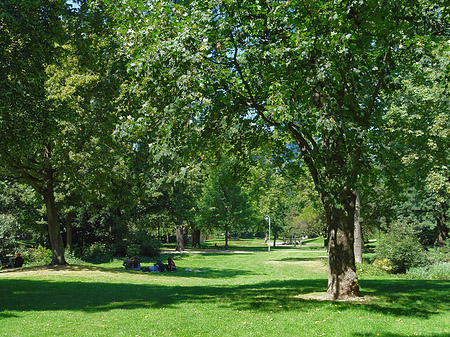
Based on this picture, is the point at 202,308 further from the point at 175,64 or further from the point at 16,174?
the point at 16,174

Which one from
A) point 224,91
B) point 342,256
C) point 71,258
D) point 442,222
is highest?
point 224,91

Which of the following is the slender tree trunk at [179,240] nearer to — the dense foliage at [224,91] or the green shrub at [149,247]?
the green shrub at [149,247]

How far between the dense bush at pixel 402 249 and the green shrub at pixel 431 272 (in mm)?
795

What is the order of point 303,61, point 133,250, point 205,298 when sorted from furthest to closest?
point 133,250
point 205,298
point 303,61

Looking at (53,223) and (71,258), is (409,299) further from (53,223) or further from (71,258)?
(71,258)

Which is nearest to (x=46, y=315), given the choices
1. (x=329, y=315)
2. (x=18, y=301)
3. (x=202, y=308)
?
(x=18, y=301)

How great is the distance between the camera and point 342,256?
33.4 ft

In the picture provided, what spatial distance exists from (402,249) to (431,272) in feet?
6.57

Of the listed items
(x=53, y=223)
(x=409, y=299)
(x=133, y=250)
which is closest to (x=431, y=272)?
(x=409, y=299)

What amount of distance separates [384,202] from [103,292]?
2958 cm

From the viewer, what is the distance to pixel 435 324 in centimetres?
764

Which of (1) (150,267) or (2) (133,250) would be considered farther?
(2) (133,250)

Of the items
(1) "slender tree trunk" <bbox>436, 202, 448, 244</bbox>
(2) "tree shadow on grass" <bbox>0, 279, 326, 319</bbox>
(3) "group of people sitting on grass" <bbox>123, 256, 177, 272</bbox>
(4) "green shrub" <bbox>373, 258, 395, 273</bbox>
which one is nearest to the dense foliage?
(4) "green shrub" <bbox>373, 258, 395, 273</bbox>

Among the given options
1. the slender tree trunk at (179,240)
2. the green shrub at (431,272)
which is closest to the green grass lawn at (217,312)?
the green shrub at (431,272)
